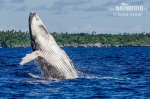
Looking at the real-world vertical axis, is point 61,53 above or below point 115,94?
above

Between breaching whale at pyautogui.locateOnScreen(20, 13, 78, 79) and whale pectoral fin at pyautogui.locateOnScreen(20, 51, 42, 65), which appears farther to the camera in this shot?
breaching whale at pyautogui.locateOnScreen(20, 13, 78, 79)

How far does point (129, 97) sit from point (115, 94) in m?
1.06

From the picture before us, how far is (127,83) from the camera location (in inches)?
1196

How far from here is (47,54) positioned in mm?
29453

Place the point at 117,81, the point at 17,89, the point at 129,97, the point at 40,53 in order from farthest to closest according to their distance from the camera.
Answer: the point at 117,81
the point at 40,53
the point at 17,89
the point at 129,97

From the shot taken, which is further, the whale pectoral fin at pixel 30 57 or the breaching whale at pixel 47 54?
the breaching whale at pixel 47 54

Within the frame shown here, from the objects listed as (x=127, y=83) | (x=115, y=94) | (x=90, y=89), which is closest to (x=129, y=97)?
(x=115, y=94)

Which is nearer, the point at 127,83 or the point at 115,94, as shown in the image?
the point at 115,94

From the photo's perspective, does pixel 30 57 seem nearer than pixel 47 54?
Yes

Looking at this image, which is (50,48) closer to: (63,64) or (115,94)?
(63,64)

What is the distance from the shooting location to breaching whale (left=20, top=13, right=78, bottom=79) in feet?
A: 96.4

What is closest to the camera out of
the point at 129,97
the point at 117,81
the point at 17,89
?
the point at 129,97

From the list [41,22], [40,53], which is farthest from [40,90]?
[41,22]

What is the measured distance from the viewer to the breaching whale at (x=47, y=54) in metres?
29.4
